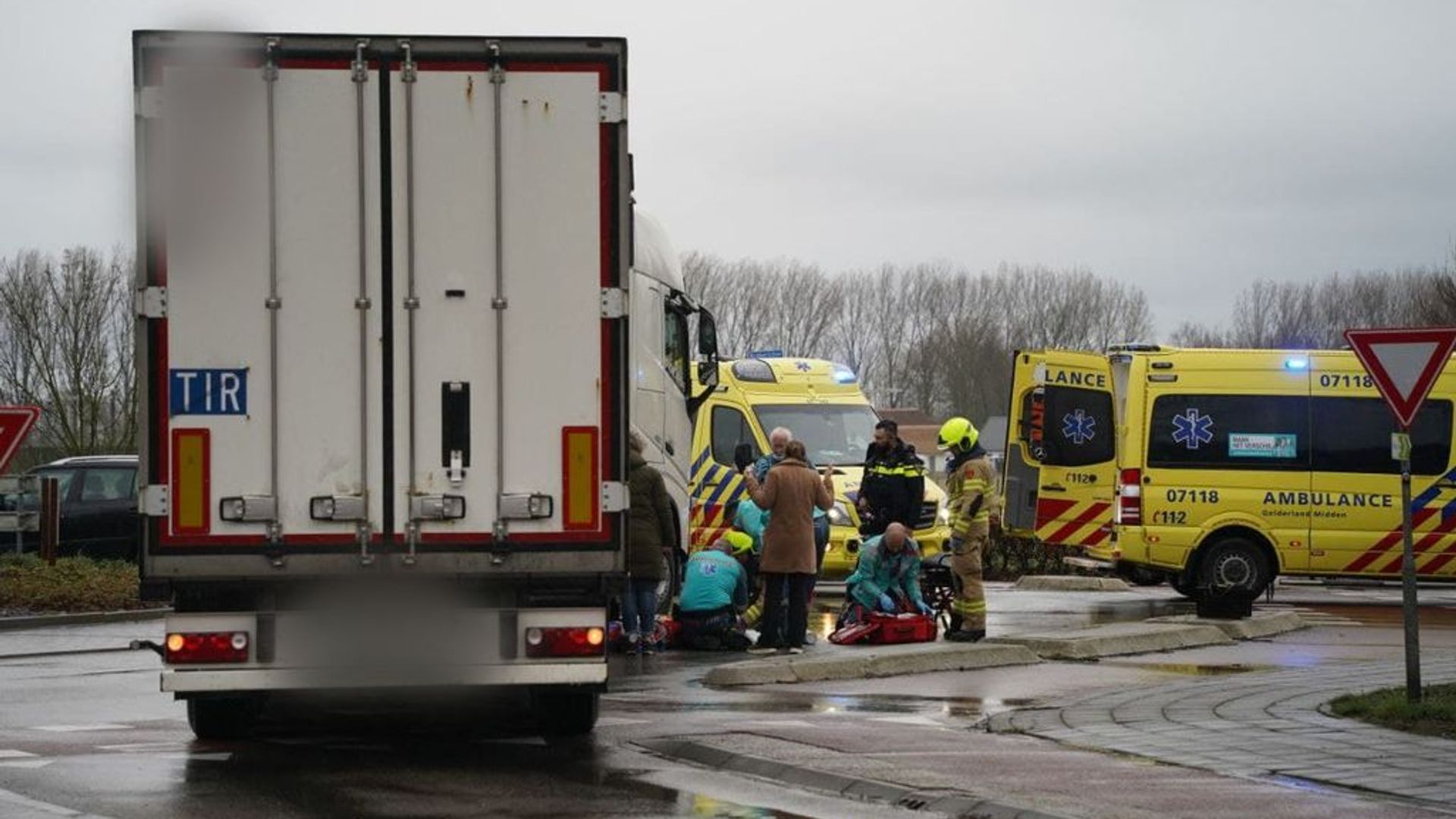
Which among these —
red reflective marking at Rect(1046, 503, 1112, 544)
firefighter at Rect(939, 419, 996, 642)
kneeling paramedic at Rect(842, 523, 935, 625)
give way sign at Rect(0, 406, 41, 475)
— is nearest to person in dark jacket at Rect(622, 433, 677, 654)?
kneeling paramedic at Rect(842, 523, 935, 625)

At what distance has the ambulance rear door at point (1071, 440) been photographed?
990 inches

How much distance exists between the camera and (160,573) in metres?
10.4

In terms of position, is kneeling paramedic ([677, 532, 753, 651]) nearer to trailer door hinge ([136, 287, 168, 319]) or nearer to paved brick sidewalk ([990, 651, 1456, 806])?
paved brick sidewalk ([990, 651, 1456, 806])

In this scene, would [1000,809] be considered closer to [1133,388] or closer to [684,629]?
[684,629]

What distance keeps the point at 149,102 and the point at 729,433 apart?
15710 mm

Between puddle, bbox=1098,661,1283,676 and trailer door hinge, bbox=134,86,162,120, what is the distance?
8623 millimetres

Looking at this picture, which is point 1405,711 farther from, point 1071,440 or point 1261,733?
point 1071,440

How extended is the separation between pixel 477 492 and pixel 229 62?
2487 mm

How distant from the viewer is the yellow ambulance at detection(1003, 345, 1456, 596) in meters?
23.5

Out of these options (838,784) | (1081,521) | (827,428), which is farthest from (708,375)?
(838,784)

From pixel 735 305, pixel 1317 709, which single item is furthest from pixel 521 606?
pixel 735 305

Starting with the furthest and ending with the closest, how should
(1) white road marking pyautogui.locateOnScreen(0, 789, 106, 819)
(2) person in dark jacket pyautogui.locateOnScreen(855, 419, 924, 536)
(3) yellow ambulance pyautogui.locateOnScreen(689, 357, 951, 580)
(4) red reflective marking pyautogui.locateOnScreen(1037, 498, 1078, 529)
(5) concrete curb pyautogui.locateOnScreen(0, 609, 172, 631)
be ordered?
(4) red reflective marking pyautogui.locateOnScreen(1037, 498, 1078, 529), (3) yellow ambulance pyautogui.locateOnScreen(689, 357, 951, 580), (5) concrete curb pyautogui.locateOnScreen(0, 609, 172, 631), (2) person in dark jacket pyautogui.locateOnScreen(855, 419, 924, 536), (1) white road marking pyautogui.locateOnScreen(0, 789, 106, 819)

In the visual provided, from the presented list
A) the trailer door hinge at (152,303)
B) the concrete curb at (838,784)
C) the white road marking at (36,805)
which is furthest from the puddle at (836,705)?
the white road marking at (36,805)

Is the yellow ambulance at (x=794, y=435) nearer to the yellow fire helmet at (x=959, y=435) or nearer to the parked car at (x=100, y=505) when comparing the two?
the yellow fire helmet at (x=959, y=435)
